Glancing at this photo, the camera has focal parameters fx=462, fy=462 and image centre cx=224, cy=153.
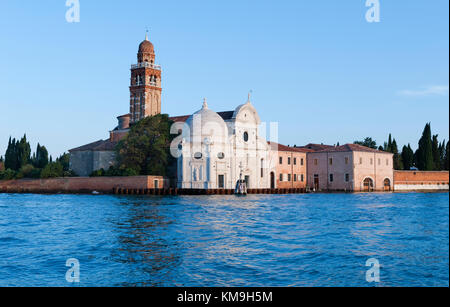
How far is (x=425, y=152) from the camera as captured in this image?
49969mm

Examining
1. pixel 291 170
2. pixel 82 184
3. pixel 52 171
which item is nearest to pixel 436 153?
pixel 291 170

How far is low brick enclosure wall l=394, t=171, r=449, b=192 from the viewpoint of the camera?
1911 inches

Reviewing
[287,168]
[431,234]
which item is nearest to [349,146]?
[287,168]

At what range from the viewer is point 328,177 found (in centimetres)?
4662

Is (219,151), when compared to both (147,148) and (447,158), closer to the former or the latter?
(147,148)

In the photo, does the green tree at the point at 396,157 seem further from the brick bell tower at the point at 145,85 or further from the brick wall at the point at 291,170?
the brick bell tower at the point at 145,85

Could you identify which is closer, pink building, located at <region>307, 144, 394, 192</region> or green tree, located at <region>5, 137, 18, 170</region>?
pink building, located at <region>307, 144, 394, 192</region>

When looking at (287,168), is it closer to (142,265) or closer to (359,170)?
(359,170)

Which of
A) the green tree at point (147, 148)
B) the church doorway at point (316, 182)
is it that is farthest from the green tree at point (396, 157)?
the green tree at point (147, 148)

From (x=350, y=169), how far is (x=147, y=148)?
19.6 m

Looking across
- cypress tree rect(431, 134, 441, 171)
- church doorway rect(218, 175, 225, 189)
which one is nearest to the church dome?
church doorway rect(218, 175, 225, 189)

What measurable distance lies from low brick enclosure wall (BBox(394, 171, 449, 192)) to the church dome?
68.1ft

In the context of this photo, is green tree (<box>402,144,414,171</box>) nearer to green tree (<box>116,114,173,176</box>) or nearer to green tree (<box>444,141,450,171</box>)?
green tree (<box>444,141,450,171</box>)

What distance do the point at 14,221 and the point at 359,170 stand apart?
1369 inches
